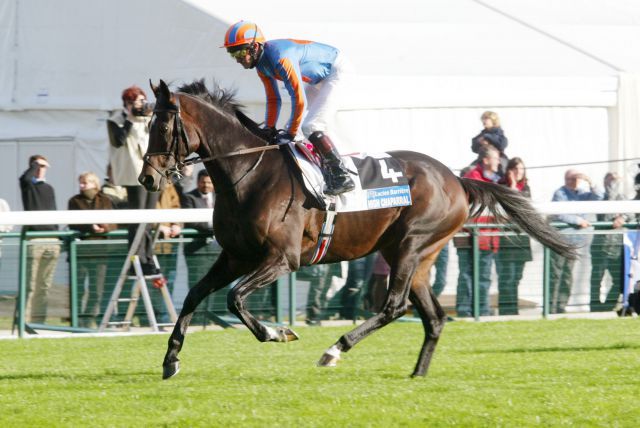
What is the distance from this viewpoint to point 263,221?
709 centimetres

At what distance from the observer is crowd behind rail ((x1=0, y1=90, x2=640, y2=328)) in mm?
10047

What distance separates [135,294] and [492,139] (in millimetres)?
3723

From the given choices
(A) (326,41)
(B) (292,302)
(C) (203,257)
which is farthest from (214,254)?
(A) (326,41)

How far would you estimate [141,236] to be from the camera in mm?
10047

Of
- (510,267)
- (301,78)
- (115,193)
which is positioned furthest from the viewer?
(115,193)

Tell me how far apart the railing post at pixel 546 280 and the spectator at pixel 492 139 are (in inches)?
33.7

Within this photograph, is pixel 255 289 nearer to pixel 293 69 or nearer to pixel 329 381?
pixel 329 381

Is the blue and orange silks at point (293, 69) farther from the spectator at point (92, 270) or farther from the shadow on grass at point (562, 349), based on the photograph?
the spectator at point (92, 270)

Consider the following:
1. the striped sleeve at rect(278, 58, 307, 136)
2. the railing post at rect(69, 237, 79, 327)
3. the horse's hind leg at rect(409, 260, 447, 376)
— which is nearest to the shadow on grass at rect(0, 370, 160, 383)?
the horse's hind leg at rect(409, 260, 447, 376)

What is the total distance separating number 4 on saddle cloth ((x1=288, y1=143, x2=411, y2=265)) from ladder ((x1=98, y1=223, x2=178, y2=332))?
2.72 metres

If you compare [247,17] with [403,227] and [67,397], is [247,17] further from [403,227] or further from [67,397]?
[67,397]

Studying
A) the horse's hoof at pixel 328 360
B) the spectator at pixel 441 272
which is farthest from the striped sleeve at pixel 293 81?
the spectator at pixel 441 272

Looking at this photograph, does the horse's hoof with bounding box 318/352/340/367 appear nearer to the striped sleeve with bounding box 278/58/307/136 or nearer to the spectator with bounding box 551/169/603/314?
the striped sleeve with bounding box 278/58/307/136

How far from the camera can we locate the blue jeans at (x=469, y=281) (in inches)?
423
